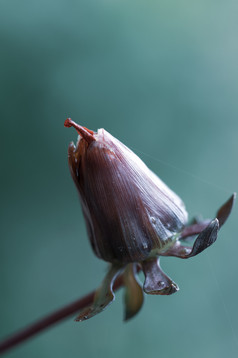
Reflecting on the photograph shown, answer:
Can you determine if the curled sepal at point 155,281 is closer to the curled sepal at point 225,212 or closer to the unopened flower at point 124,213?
the unopened flower at point 124,213

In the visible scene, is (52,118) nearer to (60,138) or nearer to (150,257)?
(60,138)

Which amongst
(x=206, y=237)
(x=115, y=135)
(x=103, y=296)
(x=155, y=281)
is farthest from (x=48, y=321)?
(x=115, y=135)

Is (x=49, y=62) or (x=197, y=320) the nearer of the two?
(x=197, y=320)

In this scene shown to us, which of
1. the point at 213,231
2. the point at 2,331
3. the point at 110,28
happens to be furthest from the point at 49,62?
the point at 213,231

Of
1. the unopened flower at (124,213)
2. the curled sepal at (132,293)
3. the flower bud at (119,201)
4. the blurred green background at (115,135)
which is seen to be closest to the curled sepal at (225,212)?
the unopened flower at (124,213)

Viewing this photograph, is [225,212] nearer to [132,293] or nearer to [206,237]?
[206,237]
